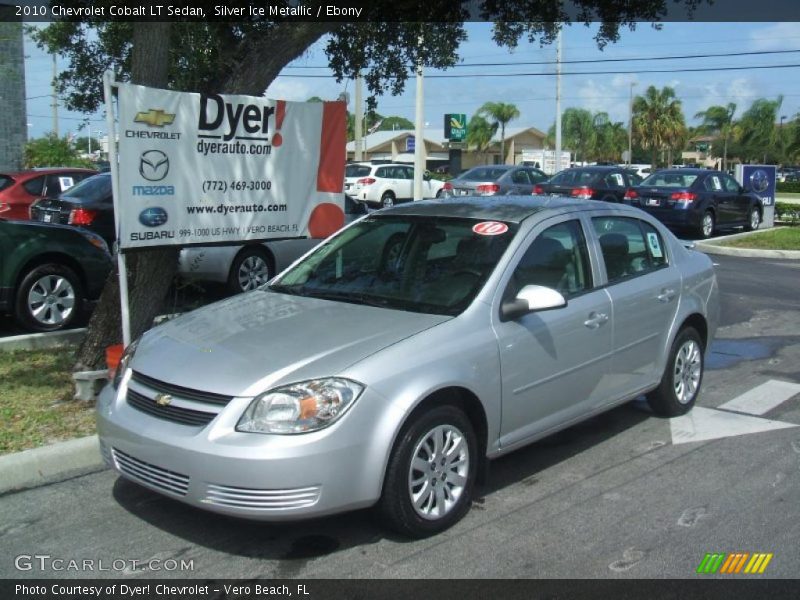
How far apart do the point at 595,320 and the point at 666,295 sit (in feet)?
3.33

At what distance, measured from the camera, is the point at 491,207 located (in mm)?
5312

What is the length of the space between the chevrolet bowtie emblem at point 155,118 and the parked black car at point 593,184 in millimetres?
14925

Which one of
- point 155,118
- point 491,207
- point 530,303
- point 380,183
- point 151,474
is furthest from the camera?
point 380,183

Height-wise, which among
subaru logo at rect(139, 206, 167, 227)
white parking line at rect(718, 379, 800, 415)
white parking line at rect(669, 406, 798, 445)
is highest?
subaru logo at rect(139, 206, 167, 227)

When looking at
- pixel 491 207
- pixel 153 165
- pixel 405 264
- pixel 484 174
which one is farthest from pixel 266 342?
pixel 484 174

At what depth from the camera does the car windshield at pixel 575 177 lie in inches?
811

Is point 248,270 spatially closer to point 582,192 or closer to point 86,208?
point 86,208

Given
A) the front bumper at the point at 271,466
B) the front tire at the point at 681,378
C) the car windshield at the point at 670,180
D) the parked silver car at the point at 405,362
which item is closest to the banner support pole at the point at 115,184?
the parked silver car at the point at 405,362

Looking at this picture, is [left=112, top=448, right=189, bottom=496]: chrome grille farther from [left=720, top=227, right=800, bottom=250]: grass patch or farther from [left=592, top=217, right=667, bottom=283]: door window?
[left=720, top=227, right=800, bottom=250]: grass patch

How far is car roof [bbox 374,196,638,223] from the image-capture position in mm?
5141

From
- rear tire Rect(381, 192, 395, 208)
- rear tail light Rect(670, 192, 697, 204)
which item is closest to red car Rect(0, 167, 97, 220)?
rear tail light Rect(670, 192, 697, 204)

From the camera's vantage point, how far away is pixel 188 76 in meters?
9.82

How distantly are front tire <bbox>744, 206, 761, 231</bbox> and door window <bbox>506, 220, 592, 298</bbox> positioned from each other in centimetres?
1690

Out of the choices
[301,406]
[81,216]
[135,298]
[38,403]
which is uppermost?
[81,216]
